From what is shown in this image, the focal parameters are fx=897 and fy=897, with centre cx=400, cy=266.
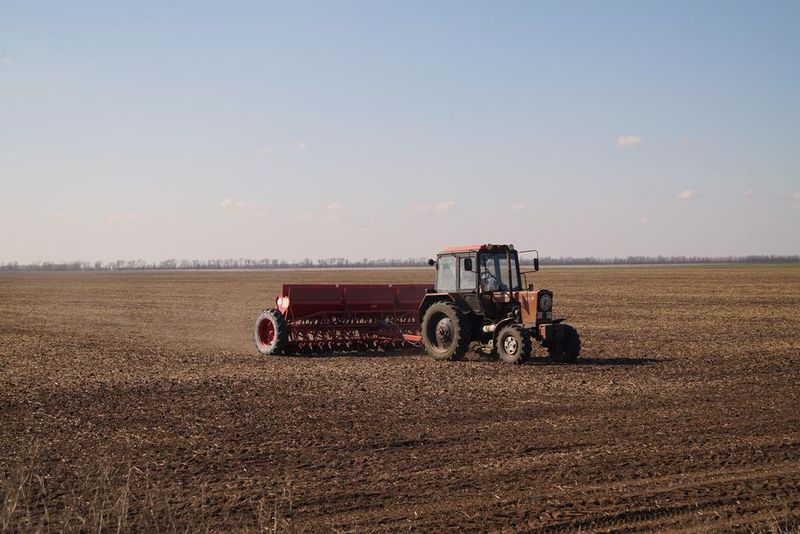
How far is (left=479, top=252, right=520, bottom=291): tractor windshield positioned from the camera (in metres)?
16.0

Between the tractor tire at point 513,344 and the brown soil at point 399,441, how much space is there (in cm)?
30

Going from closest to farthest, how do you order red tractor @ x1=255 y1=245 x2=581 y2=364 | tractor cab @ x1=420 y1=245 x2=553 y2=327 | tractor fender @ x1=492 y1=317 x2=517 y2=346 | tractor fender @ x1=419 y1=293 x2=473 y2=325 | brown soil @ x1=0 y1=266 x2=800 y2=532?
brown soil @ x1=0 y1=266 x2=800 y2=532
red tractor @ x1=255 y1=245 x2=581 y2=364
tractor fender @ x1=492 y1=317 x2=517 y2=346
tractor cab @ x1=420 y1=245 x2=553 y2=327
tractor fender @ x1=419 y1=293 x2=473 y2=325

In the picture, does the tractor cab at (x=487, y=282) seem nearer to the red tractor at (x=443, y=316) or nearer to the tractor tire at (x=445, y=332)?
the red tractor at (x=443, y=316)

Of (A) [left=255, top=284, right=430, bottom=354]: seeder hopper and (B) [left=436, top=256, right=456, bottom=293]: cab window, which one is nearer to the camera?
(B) [left=436, top=256, right=456, bottom=293]: cab window

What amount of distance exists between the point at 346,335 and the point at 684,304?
59.1 ft

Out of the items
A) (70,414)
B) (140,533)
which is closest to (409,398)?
(70,414)

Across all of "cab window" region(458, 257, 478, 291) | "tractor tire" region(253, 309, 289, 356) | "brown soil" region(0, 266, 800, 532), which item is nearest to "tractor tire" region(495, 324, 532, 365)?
"brown soil" region(0, 266, 800, 532)

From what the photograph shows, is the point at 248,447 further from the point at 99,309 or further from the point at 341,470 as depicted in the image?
the point at 99,309

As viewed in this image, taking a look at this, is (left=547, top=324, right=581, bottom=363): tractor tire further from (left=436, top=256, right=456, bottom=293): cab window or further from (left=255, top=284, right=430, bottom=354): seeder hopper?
(left=255, top=284, right=430, bottom=354): seeder hopper

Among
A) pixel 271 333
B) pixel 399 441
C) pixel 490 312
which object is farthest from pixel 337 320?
pixel 399 441

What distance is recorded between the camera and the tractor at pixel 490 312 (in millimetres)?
15156

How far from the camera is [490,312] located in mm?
15961

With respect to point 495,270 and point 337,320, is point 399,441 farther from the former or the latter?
point 337,320

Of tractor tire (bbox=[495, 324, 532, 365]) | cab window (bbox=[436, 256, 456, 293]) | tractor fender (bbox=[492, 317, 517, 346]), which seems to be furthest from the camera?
cab window (bbox=[436, 256, 456, 293])
